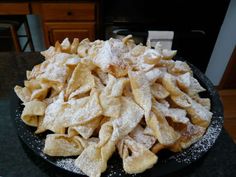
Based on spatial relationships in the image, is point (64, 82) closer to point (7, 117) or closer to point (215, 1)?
point (7, 117)

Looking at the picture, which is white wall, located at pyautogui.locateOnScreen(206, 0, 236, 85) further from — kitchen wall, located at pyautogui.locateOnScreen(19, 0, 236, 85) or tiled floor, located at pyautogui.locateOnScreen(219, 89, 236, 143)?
tiled floor, located at pyautogui.locateOnScreen(219, 89, 236, 143)

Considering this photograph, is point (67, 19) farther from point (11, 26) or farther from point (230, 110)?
point (230, 110)

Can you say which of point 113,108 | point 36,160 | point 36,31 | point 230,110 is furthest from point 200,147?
point 36,31

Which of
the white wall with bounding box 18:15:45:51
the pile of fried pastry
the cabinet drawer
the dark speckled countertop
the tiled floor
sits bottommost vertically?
the tiled floor

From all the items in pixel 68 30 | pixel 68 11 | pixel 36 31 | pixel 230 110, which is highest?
pixel 68 11

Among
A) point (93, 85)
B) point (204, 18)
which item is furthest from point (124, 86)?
point (204, 18)

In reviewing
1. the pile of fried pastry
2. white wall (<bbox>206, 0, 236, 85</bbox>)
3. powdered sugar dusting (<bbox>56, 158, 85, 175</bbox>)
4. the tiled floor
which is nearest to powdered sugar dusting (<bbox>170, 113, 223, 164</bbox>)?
the pile of fried pastry
